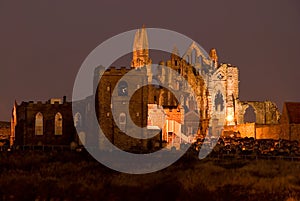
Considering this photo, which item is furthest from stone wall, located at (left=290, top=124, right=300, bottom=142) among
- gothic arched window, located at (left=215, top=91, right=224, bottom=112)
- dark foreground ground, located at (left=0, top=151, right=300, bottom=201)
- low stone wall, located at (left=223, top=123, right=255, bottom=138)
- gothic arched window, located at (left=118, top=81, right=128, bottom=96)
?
gothic arched window, located at (left=215, top=91, right=224, bottom=112)

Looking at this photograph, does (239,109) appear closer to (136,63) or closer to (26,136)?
(136,63)

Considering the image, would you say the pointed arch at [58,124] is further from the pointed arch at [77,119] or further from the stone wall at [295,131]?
the stone wall at [295,131]

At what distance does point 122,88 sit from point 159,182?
71.0ft

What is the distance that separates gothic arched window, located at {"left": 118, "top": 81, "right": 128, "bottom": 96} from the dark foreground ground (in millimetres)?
15383

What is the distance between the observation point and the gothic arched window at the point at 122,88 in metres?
48.2

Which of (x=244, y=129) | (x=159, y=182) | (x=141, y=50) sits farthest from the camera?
(x=141, y=50)

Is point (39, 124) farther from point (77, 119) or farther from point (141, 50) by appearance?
point (141, 50)

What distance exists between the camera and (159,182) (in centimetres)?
2770

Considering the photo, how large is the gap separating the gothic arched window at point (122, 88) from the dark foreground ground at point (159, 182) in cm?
1538

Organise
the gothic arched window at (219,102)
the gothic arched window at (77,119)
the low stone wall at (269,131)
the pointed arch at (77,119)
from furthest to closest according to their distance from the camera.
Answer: the gothic arched window at (219,102), the low stone wall at (269,131), the gothic arched window at (77,119), the pointed arch at (77,119)

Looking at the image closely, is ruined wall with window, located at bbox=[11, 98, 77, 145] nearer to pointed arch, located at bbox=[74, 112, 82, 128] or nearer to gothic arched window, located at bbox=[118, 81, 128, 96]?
pointed arch, located at bbox=[74, 112, 82, 128]

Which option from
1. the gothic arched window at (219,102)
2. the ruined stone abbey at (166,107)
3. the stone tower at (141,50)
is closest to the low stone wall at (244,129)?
the ruined stone abbey at (166,107)

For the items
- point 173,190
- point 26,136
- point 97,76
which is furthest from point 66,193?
point 26,136

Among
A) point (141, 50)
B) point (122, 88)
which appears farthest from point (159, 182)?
point (141, 50)
